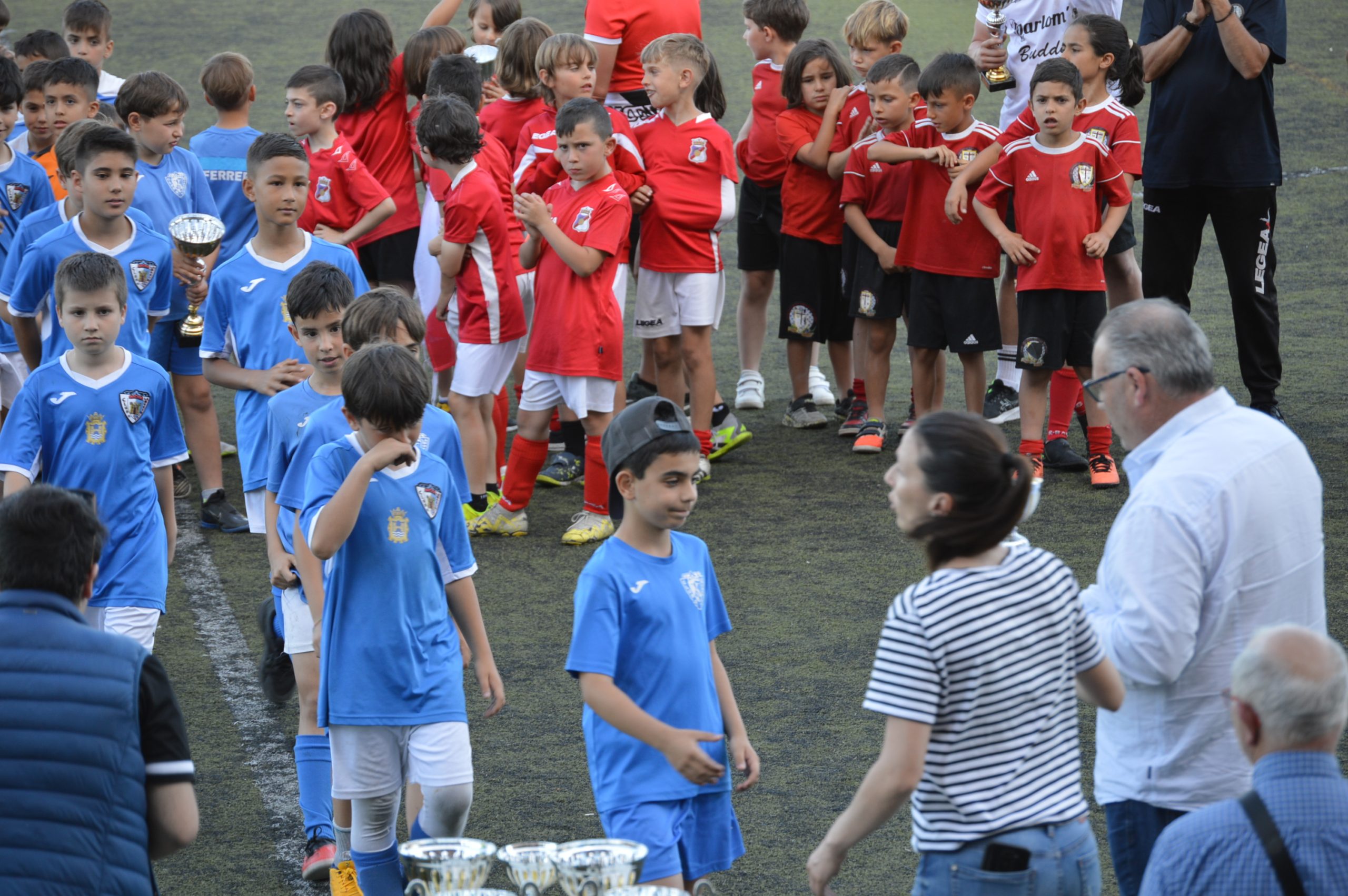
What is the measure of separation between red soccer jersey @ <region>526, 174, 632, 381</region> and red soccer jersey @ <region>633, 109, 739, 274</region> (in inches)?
26.2

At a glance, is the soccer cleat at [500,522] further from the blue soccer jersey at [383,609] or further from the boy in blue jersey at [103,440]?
the blue soccer jersey at [383,609]

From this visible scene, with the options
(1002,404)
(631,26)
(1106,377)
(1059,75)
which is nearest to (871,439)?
(1002,404)

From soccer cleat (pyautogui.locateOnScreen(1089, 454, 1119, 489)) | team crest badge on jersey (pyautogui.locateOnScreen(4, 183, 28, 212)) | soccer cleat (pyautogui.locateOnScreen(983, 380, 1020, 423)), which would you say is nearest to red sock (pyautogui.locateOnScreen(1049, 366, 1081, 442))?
soccer cleat (pyautogui.locateOnScreen(1089, 454, 1119, 489))

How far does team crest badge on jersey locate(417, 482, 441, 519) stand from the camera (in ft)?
11.9

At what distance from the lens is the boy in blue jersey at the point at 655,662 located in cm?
309

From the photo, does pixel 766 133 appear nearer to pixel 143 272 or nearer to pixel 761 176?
pixel 761 176

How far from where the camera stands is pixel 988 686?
2.52 meters

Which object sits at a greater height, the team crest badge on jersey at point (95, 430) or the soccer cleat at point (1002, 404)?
the team crest badge on jersey at point (95, 430)

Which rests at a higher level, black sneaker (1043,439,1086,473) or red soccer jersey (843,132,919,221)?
red soccer jersey (843,132,919,221)

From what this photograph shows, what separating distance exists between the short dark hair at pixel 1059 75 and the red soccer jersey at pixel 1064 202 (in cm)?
24

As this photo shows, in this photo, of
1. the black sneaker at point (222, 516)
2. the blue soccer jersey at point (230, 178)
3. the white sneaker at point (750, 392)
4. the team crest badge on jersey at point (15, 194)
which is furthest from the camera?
the white sneaker at point (750, 392)

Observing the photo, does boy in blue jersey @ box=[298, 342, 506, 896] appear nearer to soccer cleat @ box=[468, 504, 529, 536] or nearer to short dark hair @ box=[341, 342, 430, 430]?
short dark hair @ box=[341, 342, 430, 430]

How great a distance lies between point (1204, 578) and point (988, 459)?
0.51 metres

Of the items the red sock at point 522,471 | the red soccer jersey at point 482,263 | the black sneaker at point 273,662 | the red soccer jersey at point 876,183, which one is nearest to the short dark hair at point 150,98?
the red soccer jersey at point 482,263
